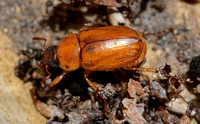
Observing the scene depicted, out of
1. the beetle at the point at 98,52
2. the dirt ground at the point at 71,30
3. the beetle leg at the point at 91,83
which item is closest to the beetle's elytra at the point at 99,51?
the beetle at the point at 98,52

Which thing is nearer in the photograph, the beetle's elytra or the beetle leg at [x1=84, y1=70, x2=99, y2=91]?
the beetle's elytra

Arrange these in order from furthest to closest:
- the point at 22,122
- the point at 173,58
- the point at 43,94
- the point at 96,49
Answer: the point at 173,58
the point at 43,94
the point at 96,49
the point at 22,122

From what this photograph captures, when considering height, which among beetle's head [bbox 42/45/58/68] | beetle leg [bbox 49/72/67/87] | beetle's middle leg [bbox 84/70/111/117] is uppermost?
beetle's head [bbox 42/45/58/68]

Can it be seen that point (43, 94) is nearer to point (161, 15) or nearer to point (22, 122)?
point (22, 122)

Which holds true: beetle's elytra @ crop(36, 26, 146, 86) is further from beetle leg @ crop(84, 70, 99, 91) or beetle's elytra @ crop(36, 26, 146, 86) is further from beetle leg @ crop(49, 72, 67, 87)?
beetle leg @ crop(84, 70, 99, 91)

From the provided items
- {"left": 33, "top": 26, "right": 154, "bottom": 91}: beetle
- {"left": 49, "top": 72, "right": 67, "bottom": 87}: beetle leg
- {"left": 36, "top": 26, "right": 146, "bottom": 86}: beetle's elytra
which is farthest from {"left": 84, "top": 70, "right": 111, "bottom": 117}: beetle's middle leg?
{"left": 49, "top": 72, "right": 67, "bottom": 87}: beetle leg

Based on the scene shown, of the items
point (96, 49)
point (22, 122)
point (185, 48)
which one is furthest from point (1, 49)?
point (185, 48)

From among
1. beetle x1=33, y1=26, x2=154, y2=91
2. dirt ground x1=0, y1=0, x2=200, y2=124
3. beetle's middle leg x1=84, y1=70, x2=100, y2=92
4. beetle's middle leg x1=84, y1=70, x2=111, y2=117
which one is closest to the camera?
beetle x1=33, y1=26, x2=154, y2=91

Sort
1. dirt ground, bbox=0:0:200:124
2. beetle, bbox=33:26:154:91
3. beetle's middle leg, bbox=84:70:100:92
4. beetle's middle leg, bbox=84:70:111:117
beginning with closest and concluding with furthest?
beetle, bbox=33:26:154:91 → beetle's middle leg, bbox=84:70:111:117 → beetle's middle leg, bbox=84:70:100:92 → dirt ground, bbox=0:0:200:124
